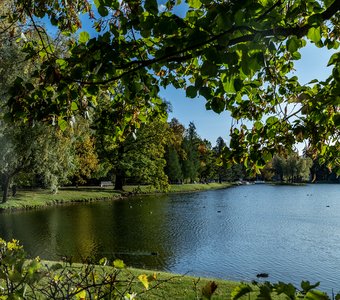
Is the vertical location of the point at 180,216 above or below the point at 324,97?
below

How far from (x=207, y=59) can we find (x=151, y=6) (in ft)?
2.16

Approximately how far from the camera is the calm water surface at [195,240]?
1591 centimetres

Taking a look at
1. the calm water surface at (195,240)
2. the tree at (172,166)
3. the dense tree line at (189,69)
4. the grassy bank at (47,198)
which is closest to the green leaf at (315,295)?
the dense tree line at (189,69)

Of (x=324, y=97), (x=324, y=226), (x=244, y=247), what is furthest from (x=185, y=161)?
(x=324, y=97)

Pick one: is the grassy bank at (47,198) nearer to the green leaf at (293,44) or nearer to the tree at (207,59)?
the tree at (207,59)

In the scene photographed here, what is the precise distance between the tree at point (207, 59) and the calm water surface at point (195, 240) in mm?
6358

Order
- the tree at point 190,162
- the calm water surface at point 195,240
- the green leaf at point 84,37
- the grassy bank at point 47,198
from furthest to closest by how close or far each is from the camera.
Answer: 1. the tree at point 190,162
2. the grassy bank at point 47,198
3. the calm water surface at point 195,240
4. the green leaf at point 84,37

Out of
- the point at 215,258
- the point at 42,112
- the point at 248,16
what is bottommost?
the point at 215,258

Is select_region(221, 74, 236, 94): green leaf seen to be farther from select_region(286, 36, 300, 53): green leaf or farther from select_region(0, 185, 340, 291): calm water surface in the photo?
select_region(0, 185, 340, 291): calm water surface

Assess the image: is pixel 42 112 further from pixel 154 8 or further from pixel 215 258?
pixel 215 258

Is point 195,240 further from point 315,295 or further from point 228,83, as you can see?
point 315,295

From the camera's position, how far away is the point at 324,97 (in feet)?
12.4

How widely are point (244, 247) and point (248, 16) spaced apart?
751 inches

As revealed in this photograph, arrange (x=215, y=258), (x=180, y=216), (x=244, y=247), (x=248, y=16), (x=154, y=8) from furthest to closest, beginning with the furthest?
(x=180, y=216), (x=244, y=247), (x=215, y=258), (x=154, y=8), (x=248, y=16)
